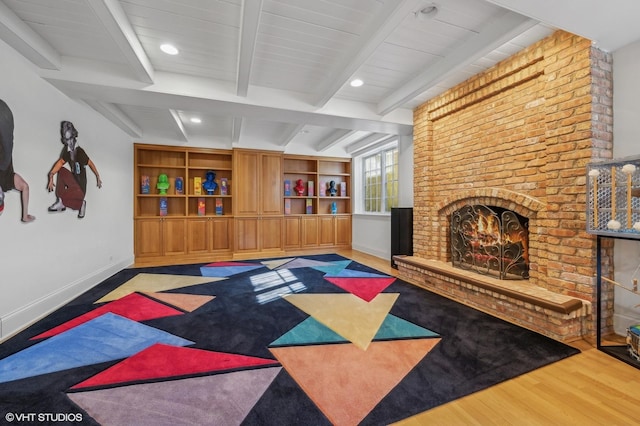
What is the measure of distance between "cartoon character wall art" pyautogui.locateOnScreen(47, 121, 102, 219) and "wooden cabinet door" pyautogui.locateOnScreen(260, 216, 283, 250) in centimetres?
339

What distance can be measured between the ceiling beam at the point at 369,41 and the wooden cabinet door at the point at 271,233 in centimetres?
364

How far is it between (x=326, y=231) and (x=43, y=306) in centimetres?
536

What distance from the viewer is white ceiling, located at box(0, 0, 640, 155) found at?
2.07 m

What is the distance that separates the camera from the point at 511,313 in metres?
2.64

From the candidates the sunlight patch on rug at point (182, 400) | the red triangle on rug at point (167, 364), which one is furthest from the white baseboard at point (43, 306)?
the sunlight patch on rug at point (182, 400)

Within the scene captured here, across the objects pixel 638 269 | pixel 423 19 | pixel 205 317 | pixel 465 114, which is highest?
pixel 423 19

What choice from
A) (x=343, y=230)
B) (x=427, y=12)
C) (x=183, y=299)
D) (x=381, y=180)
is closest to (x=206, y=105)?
(x=183, y=299)

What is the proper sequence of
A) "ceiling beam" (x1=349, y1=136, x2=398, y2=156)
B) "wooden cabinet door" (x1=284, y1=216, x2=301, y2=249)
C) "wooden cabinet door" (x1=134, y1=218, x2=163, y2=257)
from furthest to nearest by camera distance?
"wooden cabinet door" (x1=284, y1=216, x2=301, y2=249), "ceiling beam" (x1=349, y1=136, x2=398, y2=156), "wooden cabinet door" (x1=134, y1=218, x2=163, y2=257)

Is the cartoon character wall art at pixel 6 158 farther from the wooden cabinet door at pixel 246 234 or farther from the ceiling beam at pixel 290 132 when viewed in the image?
the wooden cabinet door at pixel 246 234

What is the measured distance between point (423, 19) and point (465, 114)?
178 centimetres

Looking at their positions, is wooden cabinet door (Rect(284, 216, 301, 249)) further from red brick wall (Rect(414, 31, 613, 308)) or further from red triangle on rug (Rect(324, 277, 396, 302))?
red brick wall (Rect(414, 31, 613, 308))

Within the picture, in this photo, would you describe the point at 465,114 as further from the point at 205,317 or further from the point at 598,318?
the point at 205,317

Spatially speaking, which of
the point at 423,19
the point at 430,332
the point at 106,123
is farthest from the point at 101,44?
the point at 430,332

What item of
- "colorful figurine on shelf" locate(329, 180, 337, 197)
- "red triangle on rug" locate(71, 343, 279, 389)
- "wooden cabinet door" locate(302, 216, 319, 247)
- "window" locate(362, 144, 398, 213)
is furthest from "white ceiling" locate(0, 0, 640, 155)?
"wooden cabinet door" locate(302, 216, 319, 247)
